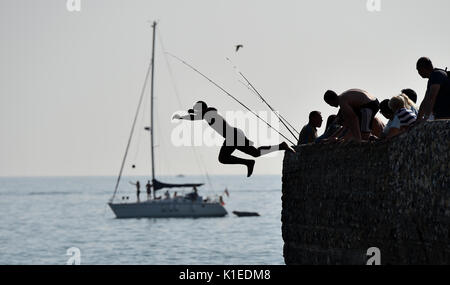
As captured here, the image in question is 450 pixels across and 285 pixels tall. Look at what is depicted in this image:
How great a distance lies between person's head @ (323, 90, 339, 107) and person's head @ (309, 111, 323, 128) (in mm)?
1649

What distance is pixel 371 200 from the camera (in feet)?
46.2

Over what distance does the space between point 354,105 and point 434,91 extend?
7.82 feet

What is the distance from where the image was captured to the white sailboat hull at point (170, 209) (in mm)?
90625

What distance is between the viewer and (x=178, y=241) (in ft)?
253

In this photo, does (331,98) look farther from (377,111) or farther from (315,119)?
(315,119)

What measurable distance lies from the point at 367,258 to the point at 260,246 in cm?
5805

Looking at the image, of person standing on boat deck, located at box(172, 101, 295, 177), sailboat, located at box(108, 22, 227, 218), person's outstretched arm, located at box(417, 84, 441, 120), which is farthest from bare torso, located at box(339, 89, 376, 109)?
sailboat, located at box(108, 22, 227, 218)

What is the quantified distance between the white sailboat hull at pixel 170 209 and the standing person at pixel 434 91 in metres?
77.5

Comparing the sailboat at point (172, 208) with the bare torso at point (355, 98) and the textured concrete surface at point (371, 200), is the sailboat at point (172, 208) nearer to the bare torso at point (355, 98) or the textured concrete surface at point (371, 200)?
the textured concrete surface at point (371, 200)

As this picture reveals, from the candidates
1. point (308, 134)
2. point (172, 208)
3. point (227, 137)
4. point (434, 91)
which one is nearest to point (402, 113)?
point (434, 91)

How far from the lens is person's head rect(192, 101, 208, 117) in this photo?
1368cm
